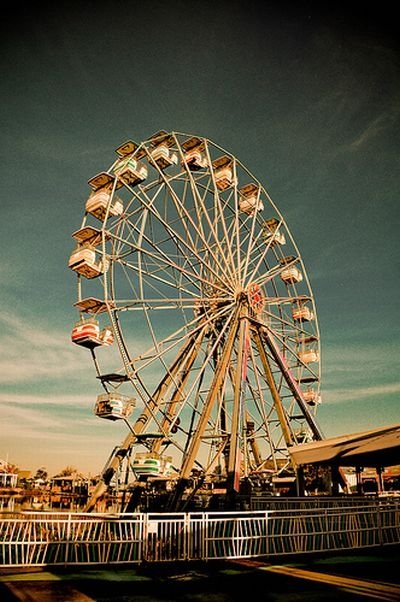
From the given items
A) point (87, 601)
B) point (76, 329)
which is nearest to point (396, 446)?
point (87, 601)

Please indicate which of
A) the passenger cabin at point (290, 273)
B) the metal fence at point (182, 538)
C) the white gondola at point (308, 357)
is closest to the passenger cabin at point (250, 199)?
the passenger cabin at point (290, 273)

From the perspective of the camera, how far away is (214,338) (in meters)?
22.1

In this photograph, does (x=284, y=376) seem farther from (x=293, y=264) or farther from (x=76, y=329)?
(x=76, y=329)

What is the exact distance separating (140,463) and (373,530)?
28.1 ft

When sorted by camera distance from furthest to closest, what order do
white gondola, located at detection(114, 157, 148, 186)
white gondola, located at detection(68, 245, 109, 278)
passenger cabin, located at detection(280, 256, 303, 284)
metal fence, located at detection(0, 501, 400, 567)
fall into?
passenger cabin, located at detection(280, 256, 303, 284) → white gondola, located at detection(114, 157, 148, 186) → white gondola, located at detection(68, 245, 109, 278) → metal fence, located at detection(0, 501, 400, 567)

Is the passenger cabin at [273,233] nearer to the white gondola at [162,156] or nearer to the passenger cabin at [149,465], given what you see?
the white gondola at [162,156]

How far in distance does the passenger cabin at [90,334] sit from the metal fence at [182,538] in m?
7.87

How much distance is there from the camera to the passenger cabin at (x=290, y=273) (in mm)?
27453

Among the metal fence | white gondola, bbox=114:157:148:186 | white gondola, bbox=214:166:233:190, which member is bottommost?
the metal fence

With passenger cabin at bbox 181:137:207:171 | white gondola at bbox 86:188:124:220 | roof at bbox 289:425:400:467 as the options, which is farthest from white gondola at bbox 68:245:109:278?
roof at bbox 289:425:400:467

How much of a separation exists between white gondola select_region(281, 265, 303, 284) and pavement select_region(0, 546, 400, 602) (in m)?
19.1

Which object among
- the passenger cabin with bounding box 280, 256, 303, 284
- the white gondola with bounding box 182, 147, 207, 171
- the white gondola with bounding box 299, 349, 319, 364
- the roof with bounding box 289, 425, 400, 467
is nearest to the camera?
the roof with bounding box 289, 425, 400, 467

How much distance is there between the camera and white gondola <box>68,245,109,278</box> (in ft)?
59.1

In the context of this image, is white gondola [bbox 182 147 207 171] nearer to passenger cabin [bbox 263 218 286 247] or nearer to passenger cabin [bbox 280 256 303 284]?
passenger cabin [bbox 263 218 286 247]
